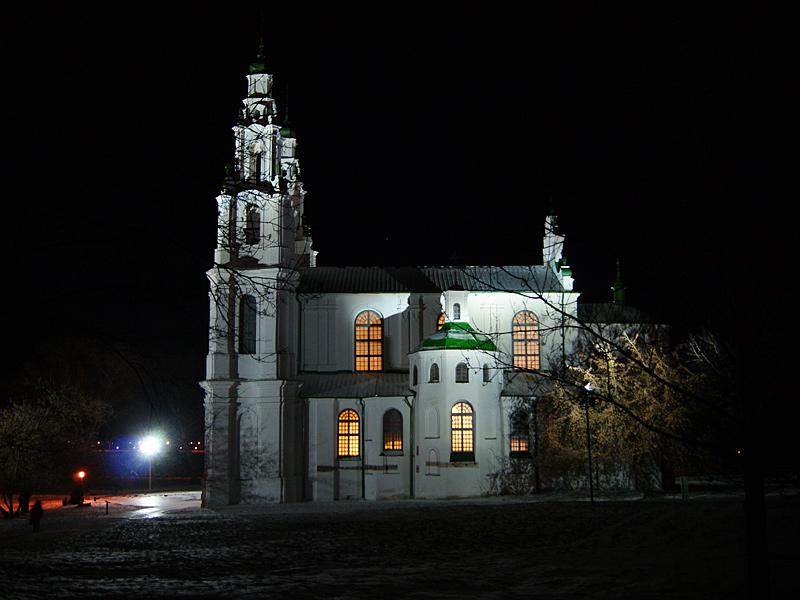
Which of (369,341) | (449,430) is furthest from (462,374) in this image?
(369,341)

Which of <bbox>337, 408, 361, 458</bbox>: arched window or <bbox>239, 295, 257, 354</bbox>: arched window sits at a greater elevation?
<bbox>239, 295, 257, 354</bbox>: arched window

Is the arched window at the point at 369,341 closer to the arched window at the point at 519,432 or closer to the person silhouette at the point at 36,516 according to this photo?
the arched window at the point at 519,432

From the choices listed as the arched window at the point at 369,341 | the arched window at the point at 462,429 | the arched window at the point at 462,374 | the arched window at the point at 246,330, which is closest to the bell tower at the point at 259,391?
the arched window at the point at 246,330

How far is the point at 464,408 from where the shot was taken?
51750 mm

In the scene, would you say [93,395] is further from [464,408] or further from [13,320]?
[13,320]

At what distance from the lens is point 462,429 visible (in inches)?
2034

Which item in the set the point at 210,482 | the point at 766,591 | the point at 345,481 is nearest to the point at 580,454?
the point at 345,481

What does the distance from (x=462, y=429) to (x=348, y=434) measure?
629 centimetres

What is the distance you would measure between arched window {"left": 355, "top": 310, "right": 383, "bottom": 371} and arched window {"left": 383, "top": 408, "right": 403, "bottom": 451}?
10.5 ft

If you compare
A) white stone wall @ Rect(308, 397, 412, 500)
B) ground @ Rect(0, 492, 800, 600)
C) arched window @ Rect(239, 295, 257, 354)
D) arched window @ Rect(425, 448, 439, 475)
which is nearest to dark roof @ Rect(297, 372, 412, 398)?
white stone wall @ Rect(308, 397, 412, 500)

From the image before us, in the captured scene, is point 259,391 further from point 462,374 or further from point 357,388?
point 462,374

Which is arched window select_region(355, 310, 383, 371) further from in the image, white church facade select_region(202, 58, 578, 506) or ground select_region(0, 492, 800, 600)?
ground select_region(0, 492, 800, 600)

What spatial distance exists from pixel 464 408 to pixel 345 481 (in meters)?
7.44

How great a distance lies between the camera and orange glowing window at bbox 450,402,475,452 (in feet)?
169
